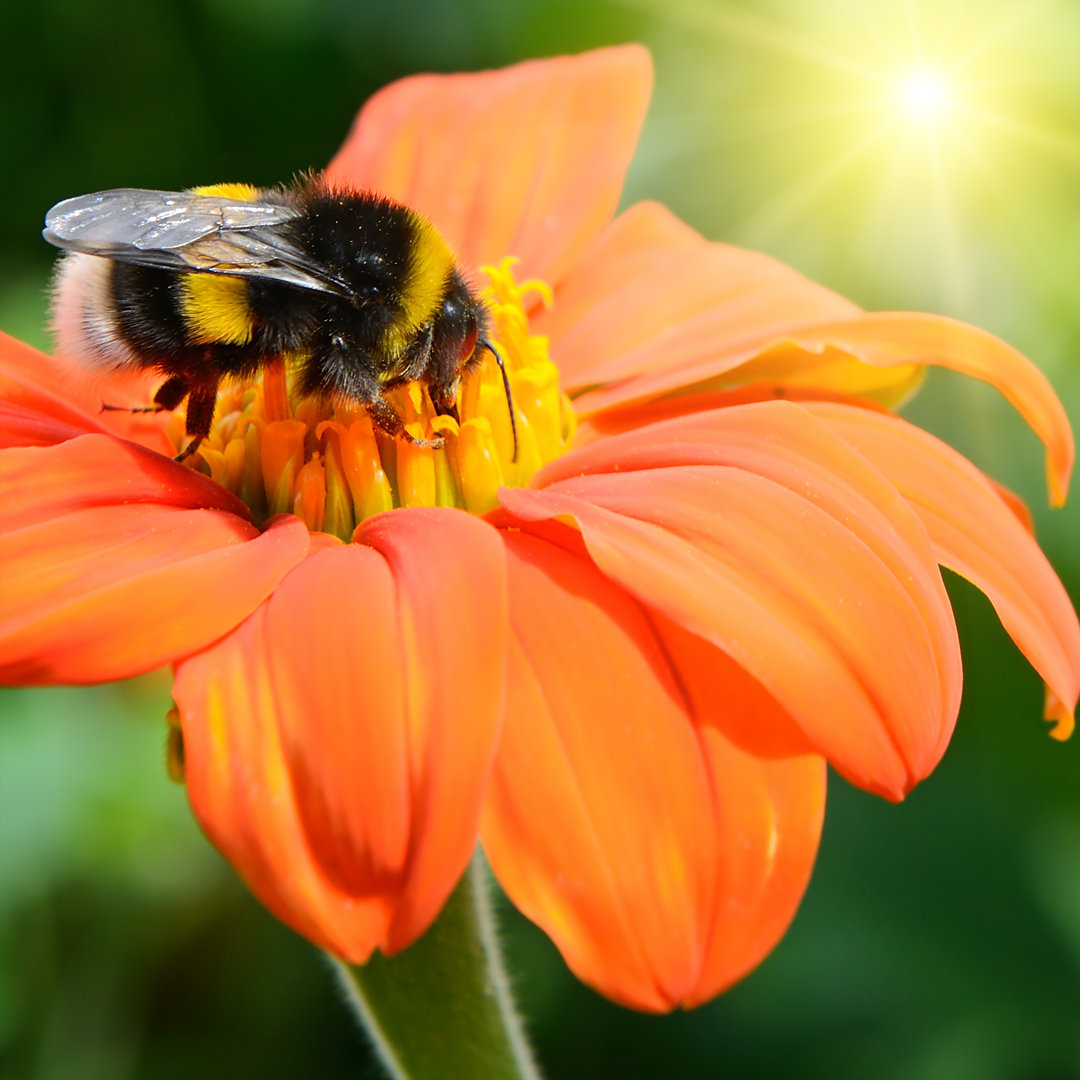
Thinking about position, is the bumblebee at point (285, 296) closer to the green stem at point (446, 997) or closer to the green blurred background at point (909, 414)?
the green stem at point (446, 997)

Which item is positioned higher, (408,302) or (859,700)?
(408,302)

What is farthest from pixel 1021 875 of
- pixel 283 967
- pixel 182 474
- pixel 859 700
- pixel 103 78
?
pixel 103 78

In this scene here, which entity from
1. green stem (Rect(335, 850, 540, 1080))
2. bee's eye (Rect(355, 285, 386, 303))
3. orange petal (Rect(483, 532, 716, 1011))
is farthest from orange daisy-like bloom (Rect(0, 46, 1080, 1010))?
green stem (Rect(335, 850, 540, 1080))

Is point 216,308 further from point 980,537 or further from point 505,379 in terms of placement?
point 980,537

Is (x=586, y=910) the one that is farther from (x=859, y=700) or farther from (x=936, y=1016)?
(x=936, y=1016)

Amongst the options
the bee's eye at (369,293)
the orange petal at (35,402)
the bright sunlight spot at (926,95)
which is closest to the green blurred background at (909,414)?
the bright sunlight spot at (926,95)

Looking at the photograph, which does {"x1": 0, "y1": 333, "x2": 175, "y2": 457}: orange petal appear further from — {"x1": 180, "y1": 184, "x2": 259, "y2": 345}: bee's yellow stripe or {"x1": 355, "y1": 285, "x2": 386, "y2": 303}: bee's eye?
{"x1": 355, "y1": 285, "x2": 386, "y2": 303}: bee's eye

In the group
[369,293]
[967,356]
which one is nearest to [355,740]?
[369,293]
